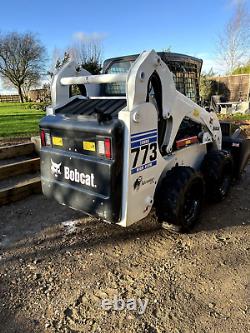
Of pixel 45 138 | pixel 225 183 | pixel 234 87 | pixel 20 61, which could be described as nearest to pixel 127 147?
pixel 45 138

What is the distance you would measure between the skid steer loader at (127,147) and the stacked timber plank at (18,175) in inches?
44.3

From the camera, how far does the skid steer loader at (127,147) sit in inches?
108

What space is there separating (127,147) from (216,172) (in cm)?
183

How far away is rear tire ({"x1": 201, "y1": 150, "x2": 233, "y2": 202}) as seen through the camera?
13.3ft

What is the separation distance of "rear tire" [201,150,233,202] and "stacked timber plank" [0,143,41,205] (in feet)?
8.68

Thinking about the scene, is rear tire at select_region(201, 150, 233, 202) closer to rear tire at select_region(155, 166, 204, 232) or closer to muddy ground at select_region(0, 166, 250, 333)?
muddy ground at select_region(0, 166, 250, 333)

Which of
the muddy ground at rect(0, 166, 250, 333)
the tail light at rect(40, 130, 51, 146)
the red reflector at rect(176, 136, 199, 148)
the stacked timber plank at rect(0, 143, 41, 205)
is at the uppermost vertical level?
the tail light at rect(40, 130, 51, 146)

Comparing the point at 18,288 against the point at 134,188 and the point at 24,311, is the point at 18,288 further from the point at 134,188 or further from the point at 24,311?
the point at 134,188

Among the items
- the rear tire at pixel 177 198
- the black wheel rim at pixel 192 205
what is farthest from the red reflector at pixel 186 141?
the black wheel rim at pixel 192 205

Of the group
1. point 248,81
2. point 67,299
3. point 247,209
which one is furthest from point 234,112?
point 67,299

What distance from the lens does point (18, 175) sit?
504cm

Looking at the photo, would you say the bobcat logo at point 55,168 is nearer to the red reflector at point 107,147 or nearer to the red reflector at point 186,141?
the red reflector at point 107,147

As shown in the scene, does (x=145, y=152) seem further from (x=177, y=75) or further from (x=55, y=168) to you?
(x=177, y=75)

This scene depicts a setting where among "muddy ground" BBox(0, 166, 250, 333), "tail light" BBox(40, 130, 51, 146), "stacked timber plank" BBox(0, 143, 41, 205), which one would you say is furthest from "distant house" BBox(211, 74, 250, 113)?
"tail light" BBox(40, 130, 51, 146)
